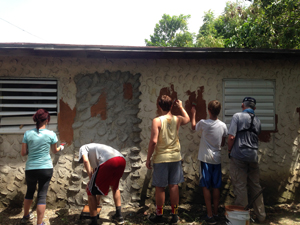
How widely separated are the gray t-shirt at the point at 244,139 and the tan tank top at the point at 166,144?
0.95 m

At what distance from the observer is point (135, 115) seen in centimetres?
464

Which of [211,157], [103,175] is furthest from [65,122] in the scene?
[211,157]

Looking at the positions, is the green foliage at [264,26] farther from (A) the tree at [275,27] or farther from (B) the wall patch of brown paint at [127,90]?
(B) the wall patch of brown paint at [127,90]

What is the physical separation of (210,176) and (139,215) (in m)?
1.44

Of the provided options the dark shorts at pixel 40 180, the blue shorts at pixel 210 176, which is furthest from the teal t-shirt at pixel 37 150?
the blue shorts at pixel 210 176

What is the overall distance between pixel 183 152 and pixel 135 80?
1.70 m

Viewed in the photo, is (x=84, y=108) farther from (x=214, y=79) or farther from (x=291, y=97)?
(x=291, y=97)

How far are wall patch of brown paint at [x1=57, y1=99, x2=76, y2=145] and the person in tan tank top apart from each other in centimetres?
177

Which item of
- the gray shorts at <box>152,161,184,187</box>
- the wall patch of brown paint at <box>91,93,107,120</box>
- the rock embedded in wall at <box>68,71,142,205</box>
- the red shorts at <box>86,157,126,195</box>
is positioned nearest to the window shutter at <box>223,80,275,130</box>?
the gray shorts at <box>152,161,184,187</box>

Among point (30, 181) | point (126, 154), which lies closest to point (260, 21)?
point (126, 154)

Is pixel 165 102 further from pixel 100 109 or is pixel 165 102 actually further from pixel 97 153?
pixel 100 109

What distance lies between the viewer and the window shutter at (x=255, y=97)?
477 centimetres

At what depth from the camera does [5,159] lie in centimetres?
446

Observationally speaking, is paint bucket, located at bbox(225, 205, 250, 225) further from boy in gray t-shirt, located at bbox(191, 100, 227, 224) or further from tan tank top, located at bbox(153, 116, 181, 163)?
tan tank top, located at bbox(153, 116, 181, 163)
